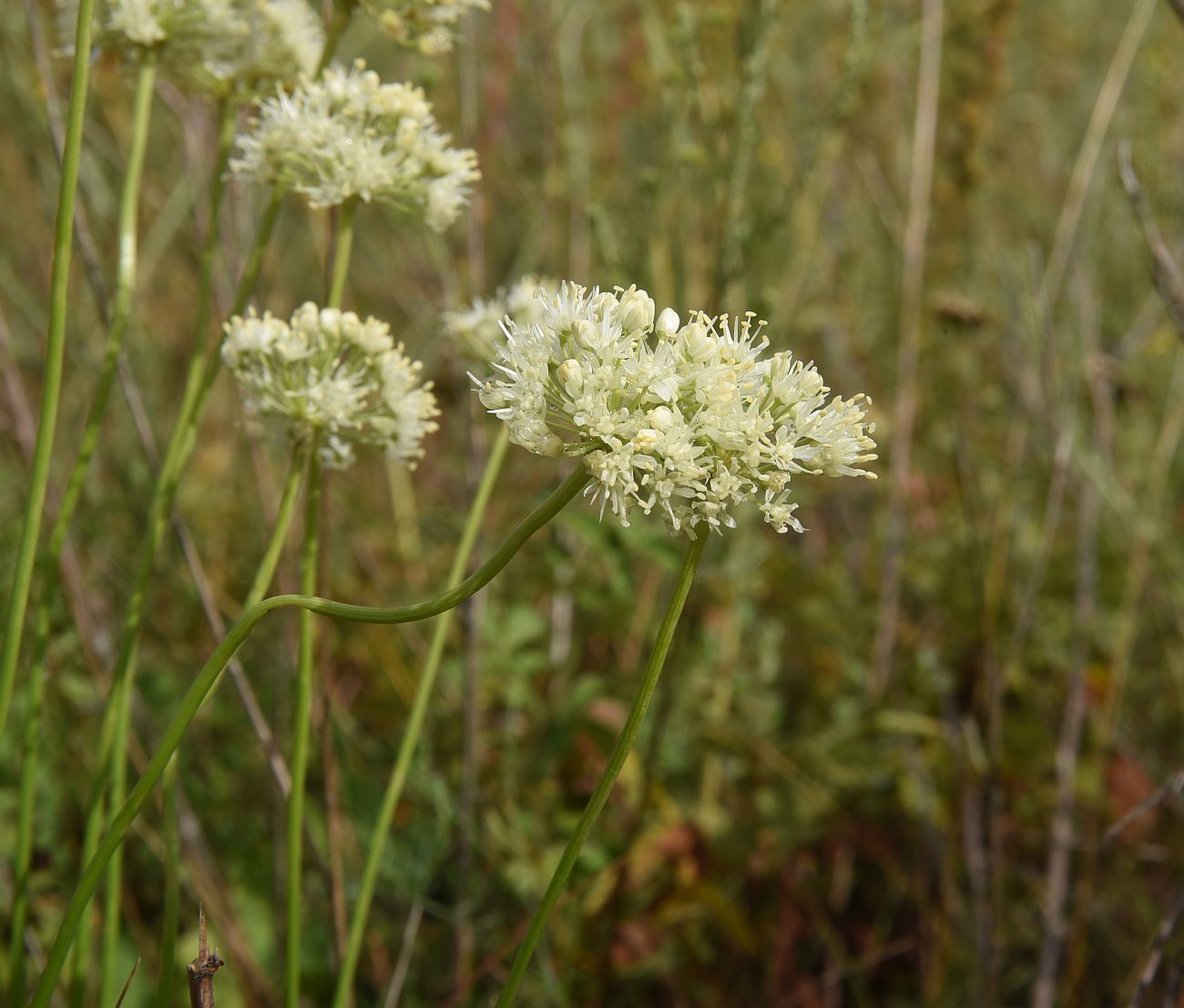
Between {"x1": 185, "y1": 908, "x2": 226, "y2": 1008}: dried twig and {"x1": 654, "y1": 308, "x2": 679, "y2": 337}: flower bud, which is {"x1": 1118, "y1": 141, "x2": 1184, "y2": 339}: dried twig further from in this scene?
{"x1": 185, "y1": 908, "x2": 226, "y2": 1008}: dried twig

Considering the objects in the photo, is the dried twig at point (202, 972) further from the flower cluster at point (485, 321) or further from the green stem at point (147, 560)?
the flower cluster at point (485, 321)

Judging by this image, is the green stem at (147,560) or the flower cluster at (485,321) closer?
the green stem at (147,560)

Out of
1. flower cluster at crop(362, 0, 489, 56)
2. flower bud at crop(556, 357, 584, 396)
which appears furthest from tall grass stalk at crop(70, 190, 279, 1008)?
flower bud at crop(556, 357, 584, 396)

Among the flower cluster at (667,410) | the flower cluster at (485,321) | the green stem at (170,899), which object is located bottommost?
the green stem at (170,899)

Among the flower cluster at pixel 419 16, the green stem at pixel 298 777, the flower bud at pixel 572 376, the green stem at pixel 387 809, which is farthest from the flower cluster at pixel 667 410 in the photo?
the flower cluster at pixel 419 16

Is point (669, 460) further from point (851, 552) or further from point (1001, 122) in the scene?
point (1001, 122)

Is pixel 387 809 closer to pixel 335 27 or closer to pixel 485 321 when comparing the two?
pixel 485 321

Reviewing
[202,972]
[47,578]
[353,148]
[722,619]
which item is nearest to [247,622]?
[202,972]
